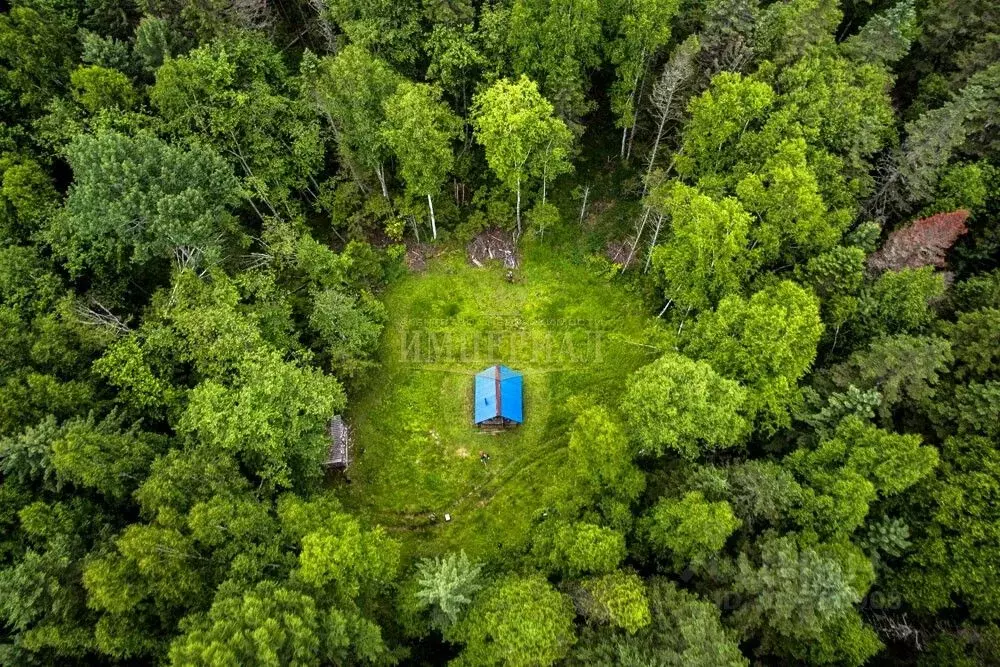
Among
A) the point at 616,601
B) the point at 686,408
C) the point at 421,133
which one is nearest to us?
the point at 616,601

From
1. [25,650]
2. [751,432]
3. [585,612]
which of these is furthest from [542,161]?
[25,650]

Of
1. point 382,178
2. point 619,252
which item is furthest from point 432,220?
A: point 619,252

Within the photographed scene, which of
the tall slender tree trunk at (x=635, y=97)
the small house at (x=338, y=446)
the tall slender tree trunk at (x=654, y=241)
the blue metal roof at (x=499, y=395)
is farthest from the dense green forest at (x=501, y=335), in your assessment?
the blue metal roof at (x=499, y=395)

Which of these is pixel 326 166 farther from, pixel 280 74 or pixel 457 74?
pixel 457 74

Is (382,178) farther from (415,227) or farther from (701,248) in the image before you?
(701,248)

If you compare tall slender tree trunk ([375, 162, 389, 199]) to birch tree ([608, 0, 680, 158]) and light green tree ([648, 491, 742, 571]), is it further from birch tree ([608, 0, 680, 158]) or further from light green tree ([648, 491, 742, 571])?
light green tree ([648, 491, 742, 571])

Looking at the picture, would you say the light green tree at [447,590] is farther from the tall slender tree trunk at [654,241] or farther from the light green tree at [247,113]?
the light green tree at [247,113]

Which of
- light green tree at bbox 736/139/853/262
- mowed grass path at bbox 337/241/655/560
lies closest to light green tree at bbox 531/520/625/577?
mowed grass path at bbox 337/241/655/560
